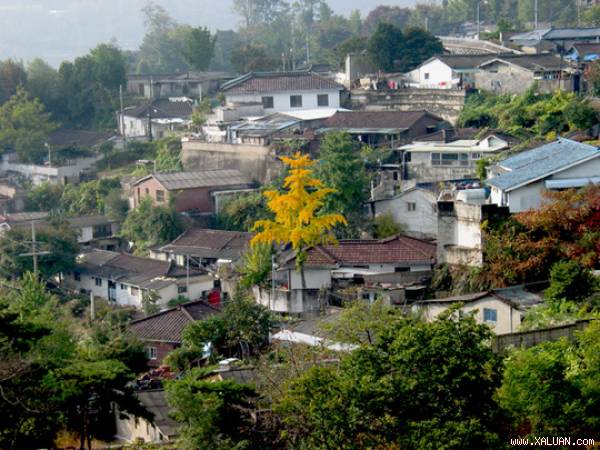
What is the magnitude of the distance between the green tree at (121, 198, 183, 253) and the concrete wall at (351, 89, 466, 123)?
9.21m

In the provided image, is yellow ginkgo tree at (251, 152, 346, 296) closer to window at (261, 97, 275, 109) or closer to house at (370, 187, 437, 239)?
house at (370, 187, 437, 239)

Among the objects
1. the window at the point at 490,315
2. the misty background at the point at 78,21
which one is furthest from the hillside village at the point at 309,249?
the misty background at the point at 78,21

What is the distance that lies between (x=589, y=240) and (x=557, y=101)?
1080 cm

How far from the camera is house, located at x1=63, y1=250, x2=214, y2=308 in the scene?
2766 centimetres

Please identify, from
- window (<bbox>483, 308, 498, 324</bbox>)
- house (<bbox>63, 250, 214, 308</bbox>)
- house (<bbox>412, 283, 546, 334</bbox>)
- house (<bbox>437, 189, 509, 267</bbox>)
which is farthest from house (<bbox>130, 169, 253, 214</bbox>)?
window (<bbox>483, 308, 498, 324</bbox>)

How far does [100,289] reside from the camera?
96.8 ft

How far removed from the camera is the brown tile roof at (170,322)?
23.7 meters

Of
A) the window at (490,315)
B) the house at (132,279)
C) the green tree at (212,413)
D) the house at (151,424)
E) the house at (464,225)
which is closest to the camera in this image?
the green tree at (212,413)

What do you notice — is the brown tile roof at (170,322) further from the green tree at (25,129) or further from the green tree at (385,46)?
the green tree at (385,46)

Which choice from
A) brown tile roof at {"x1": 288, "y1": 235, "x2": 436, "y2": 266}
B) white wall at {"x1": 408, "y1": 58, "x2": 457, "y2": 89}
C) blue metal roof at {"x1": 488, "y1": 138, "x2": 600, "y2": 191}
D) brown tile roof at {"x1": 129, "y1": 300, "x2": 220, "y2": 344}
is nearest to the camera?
blue metal roof at {"x1": 488, "y1": 138, "x2": 600, "y2": 191}

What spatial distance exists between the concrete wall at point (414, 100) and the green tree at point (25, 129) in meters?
11.1

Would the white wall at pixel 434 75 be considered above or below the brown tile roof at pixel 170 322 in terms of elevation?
above

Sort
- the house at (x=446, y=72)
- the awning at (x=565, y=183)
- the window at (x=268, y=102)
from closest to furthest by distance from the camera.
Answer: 1. the awning at (x=565, y=183)
2. the house at (x=446, y=72)
3. the window at (x=268, y=102)

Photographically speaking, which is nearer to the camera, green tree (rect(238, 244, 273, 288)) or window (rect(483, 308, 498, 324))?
window (rect(483, 308, 498, 324))
